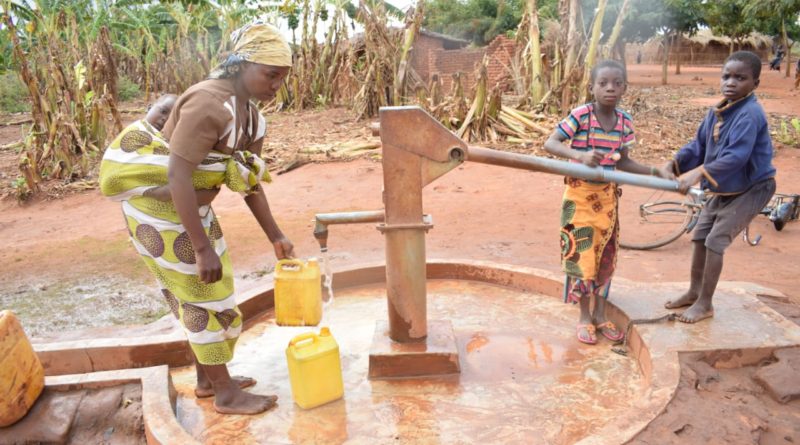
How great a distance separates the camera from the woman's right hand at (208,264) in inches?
83.6

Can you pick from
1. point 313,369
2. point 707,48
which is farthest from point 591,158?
point 707,48

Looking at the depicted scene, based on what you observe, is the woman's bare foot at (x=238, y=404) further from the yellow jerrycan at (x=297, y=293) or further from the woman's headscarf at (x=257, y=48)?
the woman's headscarf at (x=257, y=48)

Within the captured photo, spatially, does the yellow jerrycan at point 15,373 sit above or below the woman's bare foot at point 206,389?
above

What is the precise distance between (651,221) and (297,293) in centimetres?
414

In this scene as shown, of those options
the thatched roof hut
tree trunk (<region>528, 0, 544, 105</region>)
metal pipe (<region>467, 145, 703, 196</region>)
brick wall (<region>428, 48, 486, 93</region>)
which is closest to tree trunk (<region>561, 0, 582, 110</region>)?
tree trunk (<region>528, 0, 544, 105</region>)

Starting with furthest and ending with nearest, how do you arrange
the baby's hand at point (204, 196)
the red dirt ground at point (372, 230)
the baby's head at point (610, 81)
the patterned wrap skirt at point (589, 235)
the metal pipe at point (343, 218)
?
the red dirt ground at point (372, 230) → the patterned wrap skirt at point (589, 235) → the baby's head at point (610, 81) → the metal pipe at point (343, 218) → the baby's hand at point (204, 196)

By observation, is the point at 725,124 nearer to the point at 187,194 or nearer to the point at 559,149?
the point at 559,149

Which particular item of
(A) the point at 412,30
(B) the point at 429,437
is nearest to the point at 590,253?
(B) the point at 429,437

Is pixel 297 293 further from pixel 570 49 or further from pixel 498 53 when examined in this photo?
pixel 498 53

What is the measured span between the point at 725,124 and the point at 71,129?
8091mm

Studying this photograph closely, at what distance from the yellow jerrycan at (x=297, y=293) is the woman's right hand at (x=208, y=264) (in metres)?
0.33

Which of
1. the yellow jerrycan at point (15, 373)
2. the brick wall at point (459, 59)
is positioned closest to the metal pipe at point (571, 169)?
the yellow jerrycan at point (15, 373)

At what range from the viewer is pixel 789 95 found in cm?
1602

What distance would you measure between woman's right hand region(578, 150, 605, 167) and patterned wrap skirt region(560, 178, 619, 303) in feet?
0.51
